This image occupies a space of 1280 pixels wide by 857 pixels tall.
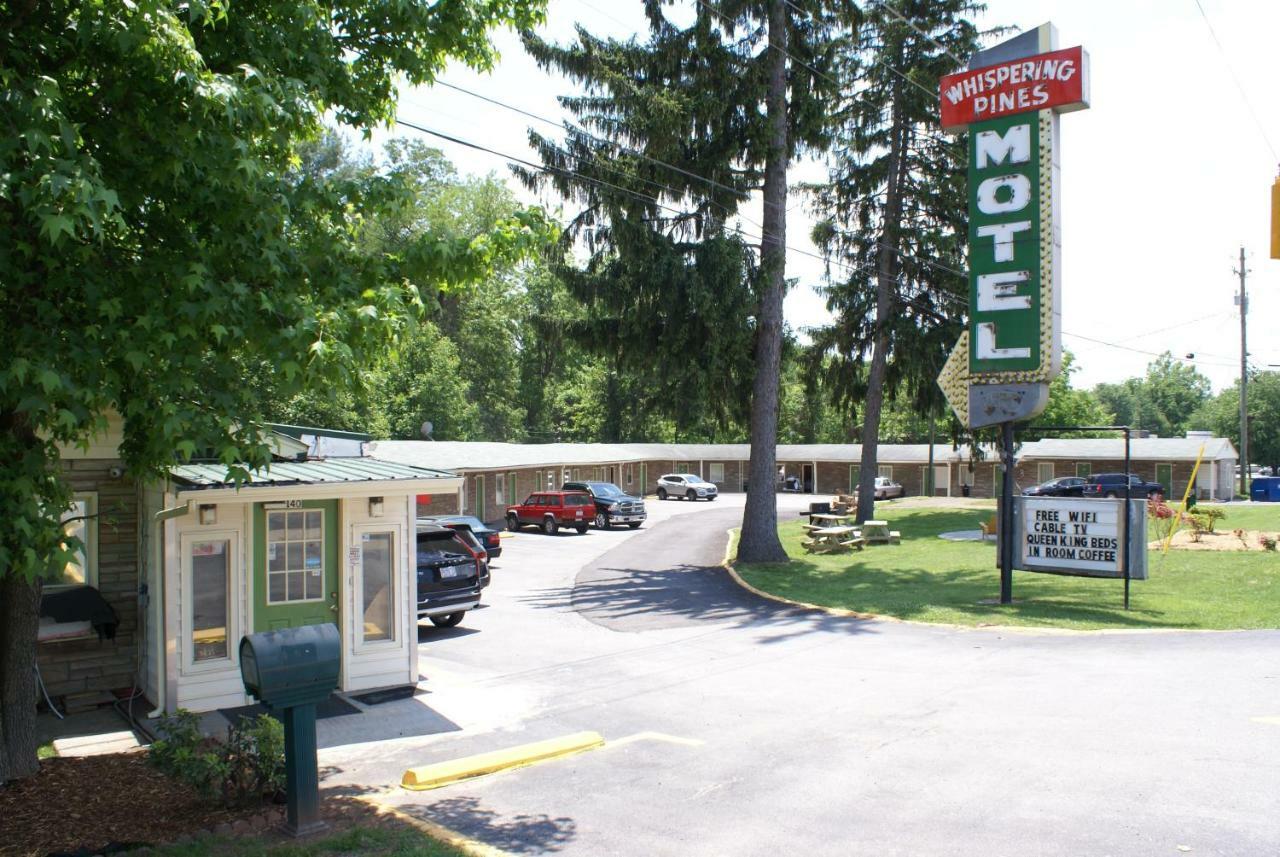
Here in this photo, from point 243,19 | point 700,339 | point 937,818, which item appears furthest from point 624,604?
point 243,19

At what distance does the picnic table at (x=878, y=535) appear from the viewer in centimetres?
3036

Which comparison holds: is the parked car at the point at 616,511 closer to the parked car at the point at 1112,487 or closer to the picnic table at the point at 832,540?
the picnic table at the point at 832,540

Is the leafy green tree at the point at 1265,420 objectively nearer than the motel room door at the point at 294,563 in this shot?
No

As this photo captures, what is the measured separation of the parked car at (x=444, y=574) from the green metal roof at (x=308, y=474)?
3220 mm

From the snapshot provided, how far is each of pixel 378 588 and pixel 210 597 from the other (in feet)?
6.24

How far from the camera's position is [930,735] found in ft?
30.0

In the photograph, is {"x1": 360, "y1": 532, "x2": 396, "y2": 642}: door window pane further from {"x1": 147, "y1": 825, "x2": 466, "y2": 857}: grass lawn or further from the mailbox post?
{"x1": 147, "y1": 825, "x2": 466, "y2": 857}: grass lawn

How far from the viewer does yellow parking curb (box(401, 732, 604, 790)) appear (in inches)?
324

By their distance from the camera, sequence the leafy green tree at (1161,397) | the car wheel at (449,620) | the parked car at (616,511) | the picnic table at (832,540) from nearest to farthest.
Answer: the car wheel at (449,620) → the picnic table at (832,540) → the parked car at (616,511) → the leafy green tree at (1161,397)

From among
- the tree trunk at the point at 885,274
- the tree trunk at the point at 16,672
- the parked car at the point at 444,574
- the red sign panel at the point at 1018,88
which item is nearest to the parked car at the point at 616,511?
the tree trunk at the point at 885,274

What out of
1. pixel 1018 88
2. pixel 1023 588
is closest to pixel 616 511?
pixel 1023 588

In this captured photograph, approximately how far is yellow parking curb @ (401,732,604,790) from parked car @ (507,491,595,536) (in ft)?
82.8

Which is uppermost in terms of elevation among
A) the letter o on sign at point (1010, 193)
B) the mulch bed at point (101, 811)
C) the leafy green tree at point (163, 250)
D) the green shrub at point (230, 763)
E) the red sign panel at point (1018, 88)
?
the red sign panel at point (1018, 88)

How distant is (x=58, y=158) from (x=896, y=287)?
29919mm
